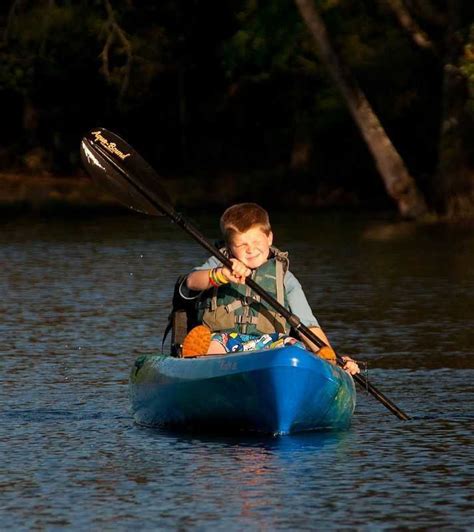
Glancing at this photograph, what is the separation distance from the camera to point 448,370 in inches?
583

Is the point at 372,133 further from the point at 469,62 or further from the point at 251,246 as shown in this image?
the point at 251,246

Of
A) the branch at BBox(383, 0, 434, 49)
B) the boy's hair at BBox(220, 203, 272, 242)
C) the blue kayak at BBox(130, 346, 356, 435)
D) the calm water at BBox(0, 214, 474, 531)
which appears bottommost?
the calm water at BBox(0, 214, 474, 531)

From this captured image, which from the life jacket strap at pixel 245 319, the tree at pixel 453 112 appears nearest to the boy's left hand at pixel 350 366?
the life jacket strap at pixel 245 319

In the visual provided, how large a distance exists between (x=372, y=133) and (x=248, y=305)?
89.1 feet

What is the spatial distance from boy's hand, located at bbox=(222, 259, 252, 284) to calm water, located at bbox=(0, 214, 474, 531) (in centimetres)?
85

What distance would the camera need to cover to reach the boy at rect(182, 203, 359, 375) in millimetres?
11438

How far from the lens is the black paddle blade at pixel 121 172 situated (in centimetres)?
1297

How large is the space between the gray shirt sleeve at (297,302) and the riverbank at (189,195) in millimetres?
27185

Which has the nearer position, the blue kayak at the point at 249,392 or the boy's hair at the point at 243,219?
the blue kayak at the point at 249,392

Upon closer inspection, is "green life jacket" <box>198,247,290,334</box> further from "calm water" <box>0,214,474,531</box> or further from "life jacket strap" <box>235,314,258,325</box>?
"calm water" <box>0,214,474,531</box>

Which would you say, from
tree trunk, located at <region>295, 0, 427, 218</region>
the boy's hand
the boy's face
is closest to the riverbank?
tree trunk, located at <region>295, 0, 427, 218</region>

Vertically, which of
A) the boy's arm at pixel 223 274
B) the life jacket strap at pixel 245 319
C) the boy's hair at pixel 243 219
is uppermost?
the boy's hair at pixel 243 219

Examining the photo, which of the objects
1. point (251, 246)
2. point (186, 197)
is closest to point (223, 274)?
point (251, 246)

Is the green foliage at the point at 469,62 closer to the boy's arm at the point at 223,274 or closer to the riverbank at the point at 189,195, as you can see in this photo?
the riverbank at the point at 189,195
